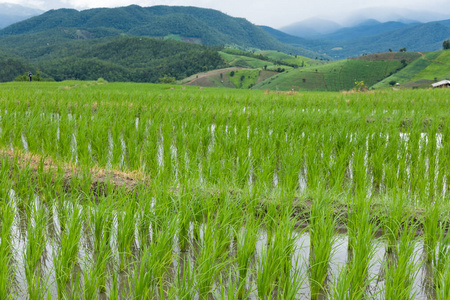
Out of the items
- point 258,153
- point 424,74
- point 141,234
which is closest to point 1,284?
point 141,234

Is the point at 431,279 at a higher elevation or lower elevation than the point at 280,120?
lower

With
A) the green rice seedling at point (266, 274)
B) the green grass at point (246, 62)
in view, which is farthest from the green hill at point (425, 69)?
the green rice seedling at point (266, 274)

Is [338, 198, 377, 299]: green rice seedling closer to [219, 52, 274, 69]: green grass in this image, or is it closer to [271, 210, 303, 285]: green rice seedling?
[271, 210, 303, 285]: green rice seedling

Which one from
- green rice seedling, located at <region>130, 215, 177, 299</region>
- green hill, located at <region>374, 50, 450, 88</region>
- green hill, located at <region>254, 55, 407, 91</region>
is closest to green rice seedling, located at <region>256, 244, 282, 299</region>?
green rice seedling, located at <region>130, 215, 177, 299</region>

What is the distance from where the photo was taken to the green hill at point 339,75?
8112 centimetres

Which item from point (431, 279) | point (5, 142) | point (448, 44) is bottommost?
point (431, 279)

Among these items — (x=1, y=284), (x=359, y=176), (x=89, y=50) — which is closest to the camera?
(x=1, y=284)

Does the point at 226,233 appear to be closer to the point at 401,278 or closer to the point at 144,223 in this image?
the point at 144,223

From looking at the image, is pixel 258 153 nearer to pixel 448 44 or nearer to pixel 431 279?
pixel 431 279

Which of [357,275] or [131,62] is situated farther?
[131,62]

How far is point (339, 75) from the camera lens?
8538 cm

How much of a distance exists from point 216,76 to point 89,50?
7565cm

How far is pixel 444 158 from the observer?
12.7 feet

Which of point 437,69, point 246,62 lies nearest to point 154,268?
point 437,69
